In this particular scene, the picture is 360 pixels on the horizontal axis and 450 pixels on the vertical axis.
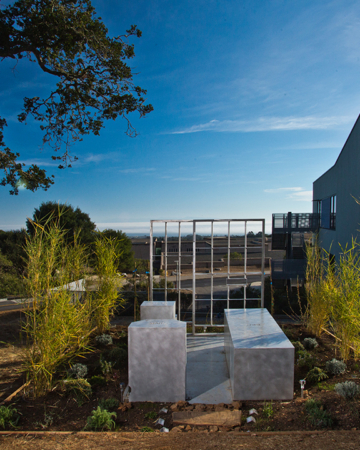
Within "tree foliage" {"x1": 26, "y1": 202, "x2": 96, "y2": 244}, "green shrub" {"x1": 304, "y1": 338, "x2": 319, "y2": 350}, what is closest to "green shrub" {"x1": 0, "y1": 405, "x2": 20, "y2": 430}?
"green shrub" {"x1": 304, "y1": 338, "x2": 319, "y2": 350}

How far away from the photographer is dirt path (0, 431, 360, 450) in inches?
90.6

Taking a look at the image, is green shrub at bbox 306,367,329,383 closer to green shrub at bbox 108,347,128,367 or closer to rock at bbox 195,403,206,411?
rock at bbox 195,403,206,411

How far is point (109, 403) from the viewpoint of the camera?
10.2ft

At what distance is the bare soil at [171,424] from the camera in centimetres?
238

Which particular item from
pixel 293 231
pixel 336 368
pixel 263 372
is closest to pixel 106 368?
pixel 263 372

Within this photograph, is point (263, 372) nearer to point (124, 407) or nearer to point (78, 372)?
point (124, 407)

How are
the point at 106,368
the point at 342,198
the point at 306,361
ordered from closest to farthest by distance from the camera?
the point at 106,368 < the point at 306,361 < the point at 342,198

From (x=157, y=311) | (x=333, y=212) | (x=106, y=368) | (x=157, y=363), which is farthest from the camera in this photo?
(x=333, y=212)

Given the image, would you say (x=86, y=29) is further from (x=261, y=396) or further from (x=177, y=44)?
(x=261, y=396)

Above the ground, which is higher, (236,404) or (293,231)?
(293,231)

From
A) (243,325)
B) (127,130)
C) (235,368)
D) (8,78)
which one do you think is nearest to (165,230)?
(243,325)

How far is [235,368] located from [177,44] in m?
7.62

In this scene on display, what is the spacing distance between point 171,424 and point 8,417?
63.0 inches

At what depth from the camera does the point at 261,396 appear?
10.6 ft
